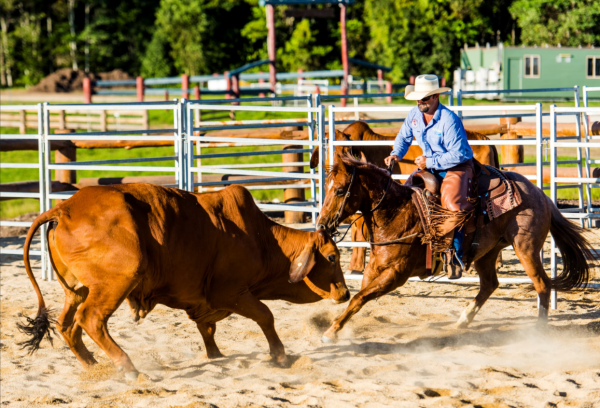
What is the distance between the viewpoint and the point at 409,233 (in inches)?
234

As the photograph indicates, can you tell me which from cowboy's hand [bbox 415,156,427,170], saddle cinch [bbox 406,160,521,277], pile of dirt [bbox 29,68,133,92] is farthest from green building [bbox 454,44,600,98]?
pile of dirt [bbox 29,68,133,92]

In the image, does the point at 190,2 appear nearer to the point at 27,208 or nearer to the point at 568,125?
the point at 27,208

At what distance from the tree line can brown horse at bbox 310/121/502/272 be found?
1413 cm

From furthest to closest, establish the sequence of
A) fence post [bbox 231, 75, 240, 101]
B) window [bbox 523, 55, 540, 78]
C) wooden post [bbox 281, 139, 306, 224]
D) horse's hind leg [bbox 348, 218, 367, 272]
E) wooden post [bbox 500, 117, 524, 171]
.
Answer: fence post [bbox 231, 75, 240, 101]
window [bbox 523, 55, 540, 78]
wooden post [bbox 281, 139, 306, 224]
wooden post [bbox 500, 117, 524, 171]
horse's hind leg [bbox 348, 218, 367, 272]

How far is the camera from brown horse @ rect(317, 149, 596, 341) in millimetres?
5645

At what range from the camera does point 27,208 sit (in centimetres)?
1494

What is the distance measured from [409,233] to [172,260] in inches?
72.1

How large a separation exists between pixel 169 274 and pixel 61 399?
1.09m

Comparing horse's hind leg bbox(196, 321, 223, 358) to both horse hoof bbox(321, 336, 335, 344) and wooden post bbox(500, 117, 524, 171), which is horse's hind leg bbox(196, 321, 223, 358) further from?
wooden post bbox(500, 117, 524, 171)

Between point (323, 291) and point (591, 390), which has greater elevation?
point (323, 291)

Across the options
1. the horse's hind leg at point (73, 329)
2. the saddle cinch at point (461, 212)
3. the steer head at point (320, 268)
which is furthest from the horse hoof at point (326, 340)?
the horse's hind leg at point (73, 329)

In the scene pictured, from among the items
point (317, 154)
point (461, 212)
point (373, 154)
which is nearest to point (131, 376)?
point (461, 212)

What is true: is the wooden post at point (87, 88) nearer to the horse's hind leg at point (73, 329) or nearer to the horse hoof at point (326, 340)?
the horse's hind leg at point (73, 329)

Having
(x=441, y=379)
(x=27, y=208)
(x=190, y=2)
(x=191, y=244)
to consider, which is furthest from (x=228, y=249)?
(x=190, y=2)
